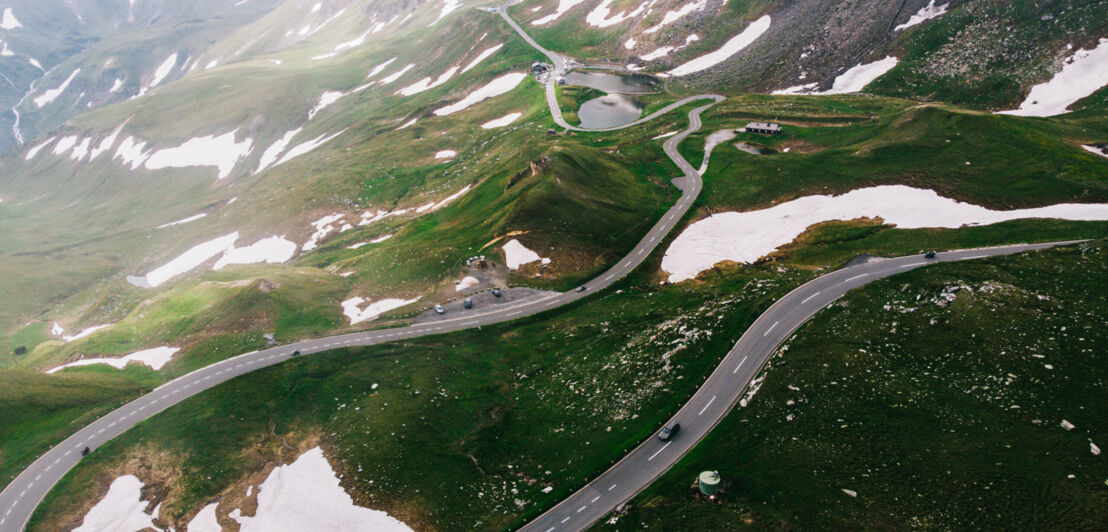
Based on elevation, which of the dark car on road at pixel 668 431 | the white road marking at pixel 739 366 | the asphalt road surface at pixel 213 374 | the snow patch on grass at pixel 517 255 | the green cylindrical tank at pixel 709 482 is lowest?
the asphalt road surface at pixel 213 374

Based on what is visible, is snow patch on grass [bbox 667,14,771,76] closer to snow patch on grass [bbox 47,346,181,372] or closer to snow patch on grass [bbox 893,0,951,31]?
snow patch on grass [bbox 893,0,951,31]

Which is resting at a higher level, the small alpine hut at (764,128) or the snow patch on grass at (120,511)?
the small alpine hut at (764,128)

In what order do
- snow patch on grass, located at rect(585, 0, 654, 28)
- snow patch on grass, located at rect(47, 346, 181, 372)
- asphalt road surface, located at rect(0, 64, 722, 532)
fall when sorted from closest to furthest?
asphalt road surface, located at rect(0, 64, 722, 532), snow patch on grass, located at rect(47, 346, 181, 372), snow patch on grass, located at rect(585, 0, 654, 28)

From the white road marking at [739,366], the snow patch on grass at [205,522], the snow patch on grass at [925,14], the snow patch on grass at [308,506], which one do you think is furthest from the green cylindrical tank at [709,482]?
the snow patch on grass at [925,14]

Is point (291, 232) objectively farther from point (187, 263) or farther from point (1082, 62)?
point (1082, 62)

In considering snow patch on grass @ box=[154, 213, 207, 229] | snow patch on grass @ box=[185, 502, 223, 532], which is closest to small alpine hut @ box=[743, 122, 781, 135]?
snow patch on grass @ box=[185, 502, 223, 532]

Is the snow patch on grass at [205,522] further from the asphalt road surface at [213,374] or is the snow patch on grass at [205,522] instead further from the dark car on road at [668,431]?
the dark car on road at [668,431]
